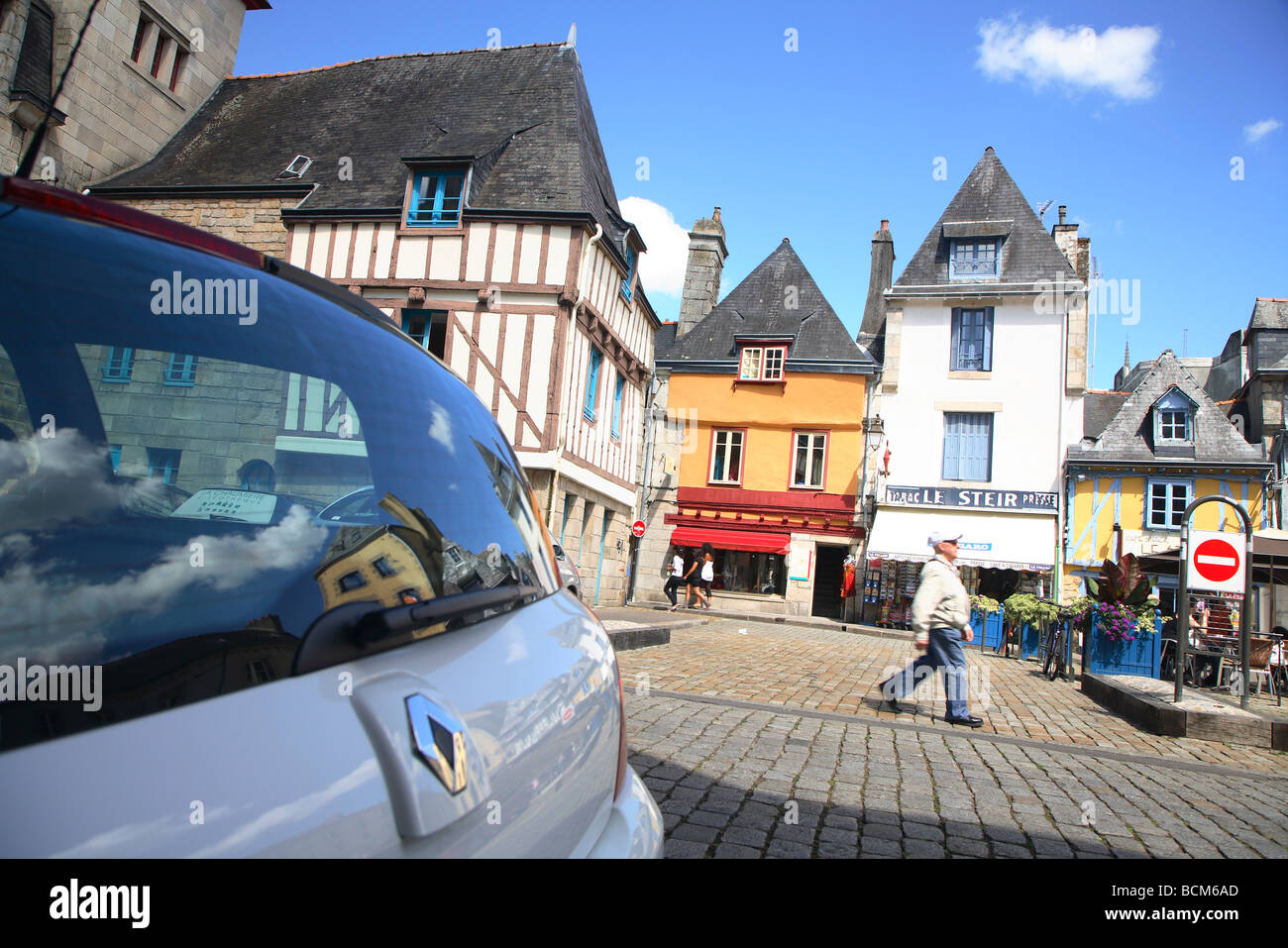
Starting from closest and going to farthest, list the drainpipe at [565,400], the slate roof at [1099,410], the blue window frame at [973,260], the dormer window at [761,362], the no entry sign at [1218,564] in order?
the no entry sign at [1218,564] < the drainpipe at [565,400] < the blue window frame at [973,260] < the dormer window at [761,362] < the slate roof at [1099,410]

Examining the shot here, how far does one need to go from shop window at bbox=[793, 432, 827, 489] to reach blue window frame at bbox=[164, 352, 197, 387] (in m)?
23.1

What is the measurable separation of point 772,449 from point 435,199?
12717 mm

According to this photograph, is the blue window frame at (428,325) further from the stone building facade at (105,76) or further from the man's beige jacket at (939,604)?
the man's beige jacket at (939,604)

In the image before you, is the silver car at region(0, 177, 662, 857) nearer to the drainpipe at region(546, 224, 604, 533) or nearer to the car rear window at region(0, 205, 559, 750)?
the car rear window at region(0, 205, 559, 750)

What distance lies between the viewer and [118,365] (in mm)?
1022

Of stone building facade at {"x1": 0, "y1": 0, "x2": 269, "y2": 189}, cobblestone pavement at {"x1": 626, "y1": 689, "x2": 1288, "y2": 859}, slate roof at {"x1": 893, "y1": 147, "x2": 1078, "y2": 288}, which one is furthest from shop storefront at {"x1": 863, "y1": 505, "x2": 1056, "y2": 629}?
stone building facade at {"x1": 0, "y1": 0, "x2": 269, "y2": 189}

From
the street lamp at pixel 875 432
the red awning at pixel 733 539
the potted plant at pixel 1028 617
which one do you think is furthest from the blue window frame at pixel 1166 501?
the red awning at pixel 733 539

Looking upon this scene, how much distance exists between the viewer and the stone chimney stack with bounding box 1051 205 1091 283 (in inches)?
942

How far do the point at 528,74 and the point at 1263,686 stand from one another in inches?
674

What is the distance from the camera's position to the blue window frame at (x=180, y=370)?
1.08m

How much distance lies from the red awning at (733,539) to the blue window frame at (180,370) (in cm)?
2261

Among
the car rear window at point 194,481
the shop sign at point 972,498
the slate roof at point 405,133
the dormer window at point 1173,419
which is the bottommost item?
the car rear window at point 194,481

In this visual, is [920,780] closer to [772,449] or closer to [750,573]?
[750,573]

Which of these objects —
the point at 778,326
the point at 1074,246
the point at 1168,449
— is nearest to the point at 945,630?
the point at 1168,449
